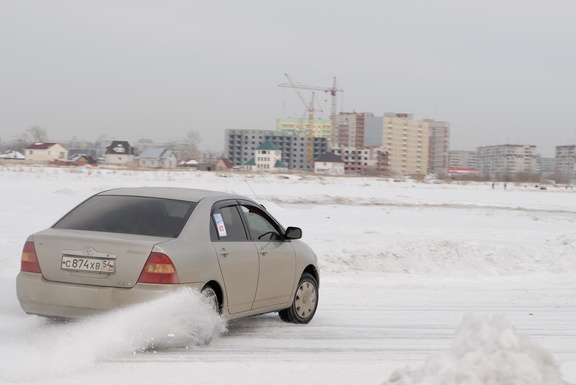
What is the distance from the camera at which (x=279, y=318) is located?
10414 mm

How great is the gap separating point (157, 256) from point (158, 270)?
0.12 m

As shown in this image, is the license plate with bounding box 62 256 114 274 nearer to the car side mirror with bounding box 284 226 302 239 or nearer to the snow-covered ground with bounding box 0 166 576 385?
the snow-covered ground with bounding box 0 166 576 385

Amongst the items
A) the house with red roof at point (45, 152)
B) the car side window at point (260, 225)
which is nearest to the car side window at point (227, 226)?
the car side window at point (260, 225)

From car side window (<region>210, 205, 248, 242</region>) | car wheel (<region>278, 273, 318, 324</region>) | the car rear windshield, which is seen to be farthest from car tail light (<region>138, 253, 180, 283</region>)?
car wheel (<region>278, 273, 318, 324</region>)

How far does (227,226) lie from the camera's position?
8805mm

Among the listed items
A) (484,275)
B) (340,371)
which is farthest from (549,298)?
(340,371)

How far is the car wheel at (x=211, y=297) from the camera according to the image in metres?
8.02

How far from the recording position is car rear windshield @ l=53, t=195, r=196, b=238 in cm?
815

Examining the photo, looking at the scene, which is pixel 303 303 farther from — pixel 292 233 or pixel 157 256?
pixel 157 256

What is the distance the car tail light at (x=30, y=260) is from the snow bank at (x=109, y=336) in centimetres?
57

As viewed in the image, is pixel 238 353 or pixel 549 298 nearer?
pixel 238 353

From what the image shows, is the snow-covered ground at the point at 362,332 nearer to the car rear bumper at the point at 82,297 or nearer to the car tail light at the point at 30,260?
the car rear bumper at the point at 82,297

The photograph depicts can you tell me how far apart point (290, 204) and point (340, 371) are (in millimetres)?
30190

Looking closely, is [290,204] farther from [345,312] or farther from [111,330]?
[111,330]
